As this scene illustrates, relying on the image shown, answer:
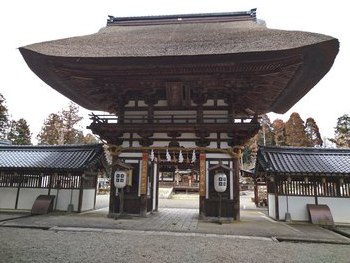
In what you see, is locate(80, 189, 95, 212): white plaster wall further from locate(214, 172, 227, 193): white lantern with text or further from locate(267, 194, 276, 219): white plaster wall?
locate(267, 194, 276, 219): white plaster wall

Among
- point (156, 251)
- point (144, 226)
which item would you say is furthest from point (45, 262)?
point (144, 226)

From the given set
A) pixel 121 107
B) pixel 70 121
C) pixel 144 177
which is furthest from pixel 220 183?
pixel 70 121

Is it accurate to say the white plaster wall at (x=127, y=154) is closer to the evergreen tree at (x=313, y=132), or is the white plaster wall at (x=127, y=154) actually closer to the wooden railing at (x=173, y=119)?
the wooden railing at (x=173, y=119)

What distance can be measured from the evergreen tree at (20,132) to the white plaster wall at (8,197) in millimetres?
22275

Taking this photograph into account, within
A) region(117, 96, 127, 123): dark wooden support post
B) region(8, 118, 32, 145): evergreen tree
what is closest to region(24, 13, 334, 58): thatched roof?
region(117, 96, 127, 123): dark wooden support post

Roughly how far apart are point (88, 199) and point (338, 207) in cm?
1124

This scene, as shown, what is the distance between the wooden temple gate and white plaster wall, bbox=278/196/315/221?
2489 millimetres

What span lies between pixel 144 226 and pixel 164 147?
3.23 metres

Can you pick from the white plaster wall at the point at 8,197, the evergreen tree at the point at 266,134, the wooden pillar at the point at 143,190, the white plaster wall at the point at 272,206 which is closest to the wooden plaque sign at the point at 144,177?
the wooden pillar at the point at 143,190

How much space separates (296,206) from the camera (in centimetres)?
1109

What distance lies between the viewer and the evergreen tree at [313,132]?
36625 millimetres

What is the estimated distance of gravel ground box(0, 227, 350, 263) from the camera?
510 cm

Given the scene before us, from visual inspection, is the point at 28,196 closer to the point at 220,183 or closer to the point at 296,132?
the point at 220,183

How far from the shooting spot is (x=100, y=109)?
1473 cm
